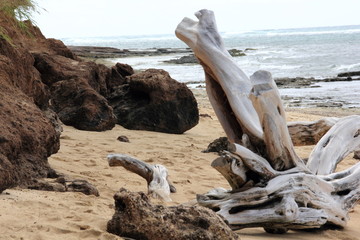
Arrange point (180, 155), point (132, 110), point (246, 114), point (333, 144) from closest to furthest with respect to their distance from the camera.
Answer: point (246, 114)
point (333, 144)
point (180, 155)
point (132, 110)

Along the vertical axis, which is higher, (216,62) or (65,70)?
(216,62)

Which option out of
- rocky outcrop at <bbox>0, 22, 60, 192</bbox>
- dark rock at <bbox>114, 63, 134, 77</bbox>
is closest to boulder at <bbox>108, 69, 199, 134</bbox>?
dark rock at <bbox>114, 63, 134, 77</bbox>

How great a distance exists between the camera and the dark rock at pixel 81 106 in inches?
380

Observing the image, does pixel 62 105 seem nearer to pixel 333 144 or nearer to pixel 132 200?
pixel 333 144

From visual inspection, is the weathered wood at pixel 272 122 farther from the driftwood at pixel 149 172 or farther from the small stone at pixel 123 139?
the small stone at pixel 123 139

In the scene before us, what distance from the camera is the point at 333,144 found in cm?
564

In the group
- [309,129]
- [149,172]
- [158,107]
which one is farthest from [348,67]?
[149,172]

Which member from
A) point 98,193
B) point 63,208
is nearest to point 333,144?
point 98,193

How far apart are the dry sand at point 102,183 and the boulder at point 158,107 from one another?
24cm

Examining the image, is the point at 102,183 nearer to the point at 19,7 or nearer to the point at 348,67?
the point at 19,7

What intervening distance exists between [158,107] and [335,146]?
5.15 meters

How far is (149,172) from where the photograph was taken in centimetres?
614

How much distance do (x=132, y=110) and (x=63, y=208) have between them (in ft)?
20.8

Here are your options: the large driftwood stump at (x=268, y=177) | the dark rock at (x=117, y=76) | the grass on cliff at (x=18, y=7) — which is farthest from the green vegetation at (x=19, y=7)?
the dark rock at (x=117, y=76)
